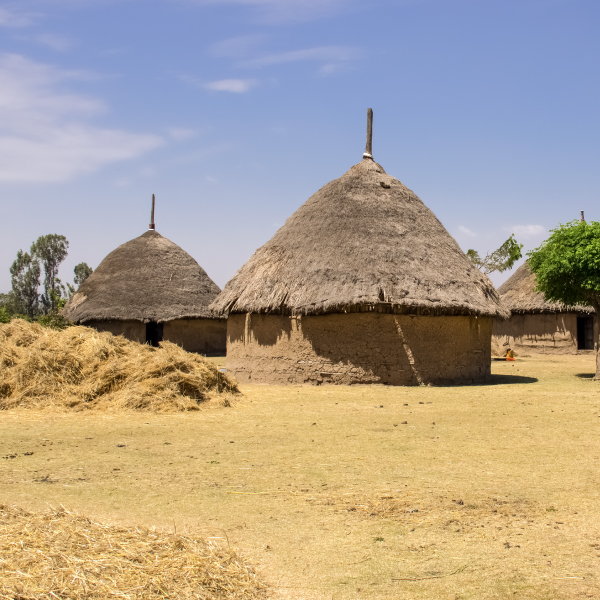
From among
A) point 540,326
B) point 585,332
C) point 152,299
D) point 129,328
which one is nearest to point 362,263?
point 152,299

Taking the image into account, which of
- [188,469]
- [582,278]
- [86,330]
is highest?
[582,278]

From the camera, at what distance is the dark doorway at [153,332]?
84.4 feet

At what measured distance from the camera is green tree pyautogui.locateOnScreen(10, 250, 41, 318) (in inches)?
1698

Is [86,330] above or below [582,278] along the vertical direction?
below

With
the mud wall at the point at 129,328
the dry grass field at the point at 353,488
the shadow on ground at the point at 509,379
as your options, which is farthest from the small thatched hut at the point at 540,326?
the dry grass field at the point at 353,488

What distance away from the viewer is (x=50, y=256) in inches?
1736

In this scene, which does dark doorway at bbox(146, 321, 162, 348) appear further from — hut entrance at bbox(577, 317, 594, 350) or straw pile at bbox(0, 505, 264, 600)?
straw pile at bbox(0, 505, 264, 600)

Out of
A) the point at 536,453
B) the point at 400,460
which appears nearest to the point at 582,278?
the point at 536,453

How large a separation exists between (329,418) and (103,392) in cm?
381

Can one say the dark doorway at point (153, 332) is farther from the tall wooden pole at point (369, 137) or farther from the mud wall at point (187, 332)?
the tall wooden pole at point (369, 137)

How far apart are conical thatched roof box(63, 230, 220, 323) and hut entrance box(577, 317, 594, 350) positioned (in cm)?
1445

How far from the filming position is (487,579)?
10.8 ft

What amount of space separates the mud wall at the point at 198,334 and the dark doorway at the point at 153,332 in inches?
53.5

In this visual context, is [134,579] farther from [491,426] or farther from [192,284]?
[192,284]
